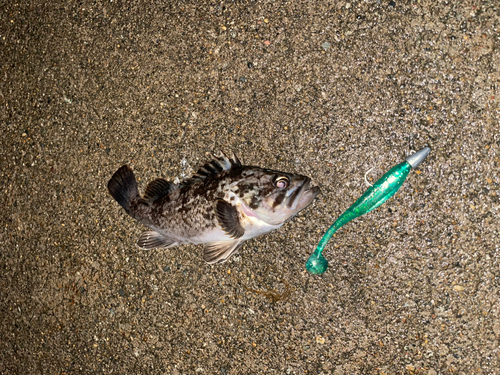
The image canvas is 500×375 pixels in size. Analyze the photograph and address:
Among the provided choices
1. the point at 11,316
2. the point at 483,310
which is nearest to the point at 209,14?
the point at 483,310

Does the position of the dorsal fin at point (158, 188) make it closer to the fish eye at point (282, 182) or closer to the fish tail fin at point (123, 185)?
the fish tail fin at point (123, 185)

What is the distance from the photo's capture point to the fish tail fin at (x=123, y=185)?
3.02 metres

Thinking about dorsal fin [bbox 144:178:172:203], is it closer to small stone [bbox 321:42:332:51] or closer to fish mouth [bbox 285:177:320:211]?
fish mouth [bbox 285:177:320:211]

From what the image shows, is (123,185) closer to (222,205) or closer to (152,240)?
(152,240)

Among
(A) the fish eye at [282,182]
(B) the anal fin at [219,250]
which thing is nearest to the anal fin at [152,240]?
(B) the anal fin at [219,250]

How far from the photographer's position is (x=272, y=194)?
248 centimetres

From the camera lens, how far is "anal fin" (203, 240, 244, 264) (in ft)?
8.69

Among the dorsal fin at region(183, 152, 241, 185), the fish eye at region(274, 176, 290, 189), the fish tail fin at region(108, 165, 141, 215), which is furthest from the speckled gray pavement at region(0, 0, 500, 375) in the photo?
the fish eye at region(274, 176, 290, 189)

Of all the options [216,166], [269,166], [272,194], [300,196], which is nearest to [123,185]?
[216,166]

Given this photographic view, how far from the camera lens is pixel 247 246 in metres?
3.02

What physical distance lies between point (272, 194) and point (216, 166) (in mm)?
502

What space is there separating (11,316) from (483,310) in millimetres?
4246

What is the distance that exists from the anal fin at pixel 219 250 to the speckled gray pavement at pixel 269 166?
15.1 inches

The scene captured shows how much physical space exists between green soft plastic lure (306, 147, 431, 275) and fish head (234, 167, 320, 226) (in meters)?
0.38
